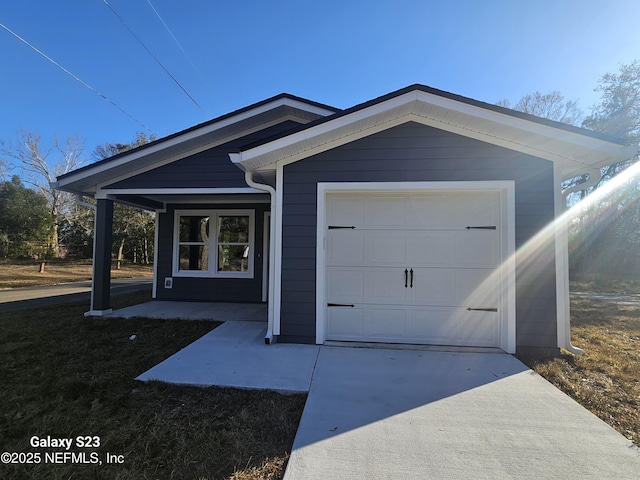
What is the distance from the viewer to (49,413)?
270cm

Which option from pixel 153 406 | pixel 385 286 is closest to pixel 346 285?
pixel 385 286

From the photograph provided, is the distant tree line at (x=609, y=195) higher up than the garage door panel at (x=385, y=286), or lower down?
higher up

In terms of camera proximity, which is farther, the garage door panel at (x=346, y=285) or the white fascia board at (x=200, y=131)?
the white fascia board at (x=200, y=131)

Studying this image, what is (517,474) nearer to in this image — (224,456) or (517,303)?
(224,456)

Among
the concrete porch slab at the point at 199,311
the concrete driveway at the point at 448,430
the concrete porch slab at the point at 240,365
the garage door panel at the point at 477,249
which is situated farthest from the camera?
the concrete porch slab at the point at 199,311

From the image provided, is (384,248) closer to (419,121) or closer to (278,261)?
(278,261)

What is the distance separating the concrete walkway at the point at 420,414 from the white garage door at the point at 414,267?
0.42 metres

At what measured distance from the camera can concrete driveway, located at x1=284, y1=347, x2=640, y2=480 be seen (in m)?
2.06

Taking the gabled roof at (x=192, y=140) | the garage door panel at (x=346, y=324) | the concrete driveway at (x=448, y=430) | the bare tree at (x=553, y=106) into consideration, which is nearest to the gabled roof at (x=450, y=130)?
the gabled roof at (x=192, y=140)

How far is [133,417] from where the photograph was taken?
2.65m

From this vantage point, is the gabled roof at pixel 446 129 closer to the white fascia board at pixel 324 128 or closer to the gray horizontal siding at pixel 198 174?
the white fascia board at pixel 324 128

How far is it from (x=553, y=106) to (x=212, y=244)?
19.6 meters

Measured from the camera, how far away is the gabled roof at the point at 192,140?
5945 mm

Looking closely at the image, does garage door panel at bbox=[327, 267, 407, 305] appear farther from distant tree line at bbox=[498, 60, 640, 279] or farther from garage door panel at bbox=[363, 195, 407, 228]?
distant tree line at bbox=[498, 60, 640, 279]
